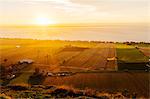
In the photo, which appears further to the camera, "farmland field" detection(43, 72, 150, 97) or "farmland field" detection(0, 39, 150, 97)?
"farmland field" detection(0, 39, 150, 97)

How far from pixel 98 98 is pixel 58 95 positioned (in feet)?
10.1

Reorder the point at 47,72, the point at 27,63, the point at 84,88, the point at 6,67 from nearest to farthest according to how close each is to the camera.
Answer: the point at 84,88 < the point at 47,72 < the point at 6,67 < the point at 27,63

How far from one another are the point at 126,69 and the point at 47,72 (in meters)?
9.71

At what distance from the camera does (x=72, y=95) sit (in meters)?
20.8

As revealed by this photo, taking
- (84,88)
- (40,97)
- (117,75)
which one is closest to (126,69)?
(117,75)

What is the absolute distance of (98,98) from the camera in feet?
64.7

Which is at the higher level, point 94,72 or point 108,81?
point 94,72

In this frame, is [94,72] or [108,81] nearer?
[108,81]

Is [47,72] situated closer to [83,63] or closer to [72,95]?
[83,63]

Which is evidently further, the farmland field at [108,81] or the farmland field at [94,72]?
the farmland field at [94,72]

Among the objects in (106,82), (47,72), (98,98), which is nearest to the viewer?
(98,98)

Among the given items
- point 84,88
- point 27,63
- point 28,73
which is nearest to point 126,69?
point 84,88

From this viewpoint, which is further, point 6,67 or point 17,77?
point 6,67

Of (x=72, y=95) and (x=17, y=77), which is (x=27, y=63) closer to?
(x=17, y=77)
